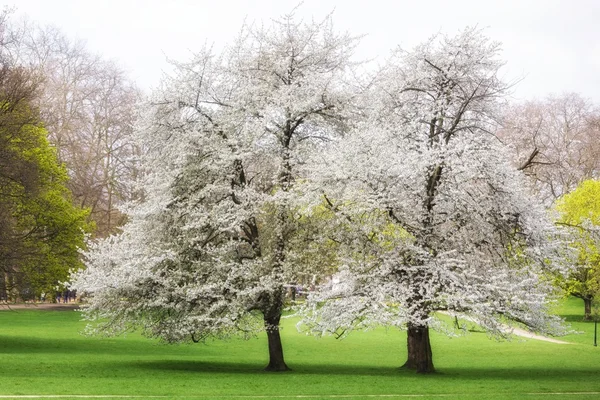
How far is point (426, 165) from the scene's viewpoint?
993 inches

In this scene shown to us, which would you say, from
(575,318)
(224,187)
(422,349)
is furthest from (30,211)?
(575,318)

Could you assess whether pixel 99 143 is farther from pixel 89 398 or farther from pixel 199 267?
pixel 89 398

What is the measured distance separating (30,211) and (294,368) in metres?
16.3

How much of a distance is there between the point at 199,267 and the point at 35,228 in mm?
13404

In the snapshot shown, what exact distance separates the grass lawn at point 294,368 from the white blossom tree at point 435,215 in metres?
1.85

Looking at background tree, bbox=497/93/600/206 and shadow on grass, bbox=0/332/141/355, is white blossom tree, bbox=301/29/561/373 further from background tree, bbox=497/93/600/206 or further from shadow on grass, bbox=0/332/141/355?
background tree, bbox=497/93/600/206

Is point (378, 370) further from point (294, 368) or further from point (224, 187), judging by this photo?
point (224, 187)

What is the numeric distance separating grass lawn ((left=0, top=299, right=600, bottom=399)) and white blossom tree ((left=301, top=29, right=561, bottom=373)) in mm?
1845

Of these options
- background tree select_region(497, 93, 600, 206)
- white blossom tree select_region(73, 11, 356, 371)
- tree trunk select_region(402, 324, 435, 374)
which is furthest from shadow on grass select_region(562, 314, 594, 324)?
white blossom tree select_region(73, 11, 356, 371)

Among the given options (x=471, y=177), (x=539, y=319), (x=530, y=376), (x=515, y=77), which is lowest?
(x=530, y=376)

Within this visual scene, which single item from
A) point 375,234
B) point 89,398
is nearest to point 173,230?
point 375,234

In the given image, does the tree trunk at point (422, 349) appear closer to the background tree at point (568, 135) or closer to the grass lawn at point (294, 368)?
the grass lawn at point (294, 368)

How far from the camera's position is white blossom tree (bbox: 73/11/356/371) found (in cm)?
2719

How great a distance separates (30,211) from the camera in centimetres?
4006
